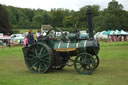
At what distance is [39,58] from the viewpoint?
9.59m

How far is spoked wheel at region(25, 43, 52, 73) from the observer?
934 cm

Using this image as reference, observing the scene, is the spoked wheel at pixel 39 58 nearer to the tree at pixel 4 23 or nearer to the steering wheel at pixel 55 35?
the steering wheel at pixel 55 35

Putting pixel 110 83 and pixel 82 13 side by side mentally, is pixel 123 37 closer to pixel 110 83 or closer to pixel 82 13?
pixel 110 83

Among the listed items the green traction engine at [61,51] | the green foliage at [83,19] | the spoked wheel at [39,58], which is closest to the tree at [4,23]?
the green foliage at [83,19]

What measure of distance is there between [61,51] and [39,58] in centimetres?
98

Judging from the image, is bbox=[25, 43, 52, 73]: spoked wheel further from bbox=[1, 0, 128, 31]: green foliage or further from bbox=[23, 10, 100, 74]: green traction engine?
bbox=[1, 0, 128, 31]: green foliage

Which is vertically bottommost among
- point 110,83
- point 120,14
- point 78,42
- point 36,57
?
point 110,83

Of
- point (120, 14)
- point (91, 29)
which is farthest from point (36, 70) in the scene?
point (120, 14)

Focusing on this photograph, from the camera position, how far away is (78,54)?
30.6 ft

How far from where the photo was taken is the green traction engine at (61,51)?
351 inches

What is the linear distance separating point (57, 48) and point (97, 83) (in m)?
2.91

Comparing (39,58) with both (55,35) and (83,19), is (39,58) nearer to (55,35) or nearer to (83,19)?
(55,35)

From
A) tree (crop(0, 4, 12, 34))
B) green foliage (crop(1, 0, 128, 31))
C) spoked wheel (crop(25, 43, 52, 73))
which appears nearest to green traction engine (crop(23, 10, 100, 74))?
spoked wheel (crop(25, 43, 52, 73))

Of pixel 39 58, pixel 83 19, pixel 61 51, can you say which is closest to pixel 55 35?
pixel 61 51
